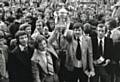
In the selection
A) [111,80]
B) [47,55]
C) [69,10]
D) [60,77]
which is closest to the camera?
[47,55]

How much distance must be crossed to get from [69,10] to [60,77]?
3334mm

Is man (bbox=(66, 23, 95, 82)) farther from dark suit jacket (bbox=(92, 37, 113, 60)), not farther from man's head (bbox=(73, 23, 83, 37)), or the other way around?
dark suit jacket (bbox=(92, 37, 113, 60))

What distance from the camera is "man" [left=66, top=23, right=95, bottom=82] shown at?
596 inches

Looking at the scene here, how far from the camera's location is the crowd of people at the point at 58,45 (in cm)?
1430

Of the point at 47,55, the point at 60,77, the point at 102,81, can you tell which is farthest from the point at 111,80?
the point at 47,55

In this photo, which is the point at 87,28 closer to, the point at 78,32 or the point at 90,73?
the point at 78,32

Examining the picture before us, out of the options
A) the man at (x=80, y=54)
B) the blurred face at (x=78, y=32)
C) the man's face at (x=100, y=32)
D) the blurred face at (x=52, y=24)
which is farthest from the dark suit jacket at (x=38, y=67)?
the man's face at (x=100, y=32)

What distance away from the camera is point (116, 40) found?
16016mm

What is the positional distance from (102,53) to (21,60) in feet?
8.27

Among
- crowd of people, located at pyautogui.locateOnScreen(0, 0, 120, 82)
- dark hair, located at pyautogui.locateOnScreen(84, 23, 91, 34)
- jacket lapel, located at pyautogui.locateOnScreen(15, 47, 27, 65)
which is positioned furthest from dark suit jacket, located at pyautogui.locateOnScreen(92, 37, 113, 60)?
jacket lapel, located at pyautogui.locateOnScreen(15, 47, 27, 65)

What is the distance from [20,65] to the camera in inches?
579

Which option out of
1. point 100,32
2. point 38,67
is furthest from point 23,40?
point 100,32

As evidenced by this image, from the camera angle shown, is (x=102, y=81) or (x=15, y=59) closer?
(x=15, y=59)

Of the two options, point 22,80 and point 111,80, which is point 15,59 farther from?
point 111,80
